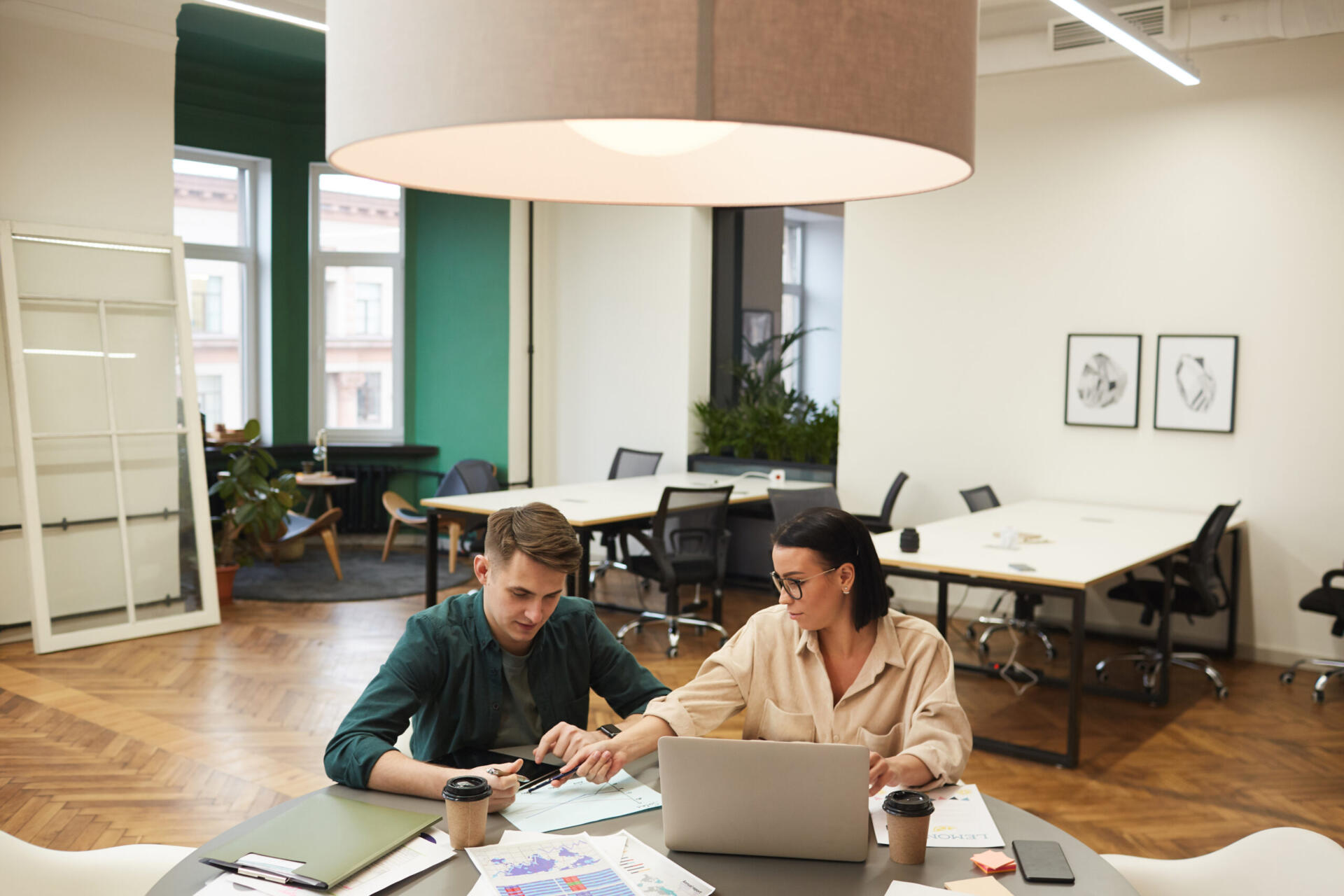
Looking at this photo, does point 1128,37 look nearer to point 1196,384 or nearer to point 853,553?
point 1196,384

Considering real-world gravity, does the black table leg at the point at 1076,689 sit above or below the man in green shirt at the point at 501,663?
below

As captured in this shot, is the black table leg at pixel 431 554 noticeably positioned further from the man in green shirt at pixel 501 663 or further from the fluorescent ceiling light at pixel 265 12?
the man in green shirt at pixel 501 663

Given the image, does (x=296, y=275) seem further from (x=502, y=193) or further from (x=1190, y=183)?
(x=502, y=193)

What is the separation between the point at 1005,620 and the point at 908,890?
549cm

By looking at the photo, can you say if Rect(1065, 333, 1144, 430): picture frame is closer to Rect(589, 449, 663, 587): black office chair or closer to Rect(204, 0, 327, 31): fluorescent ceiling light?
Rect(589, 449, 663, 587): black office chair

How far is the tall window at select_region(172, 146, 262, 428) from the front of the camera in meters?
9.83

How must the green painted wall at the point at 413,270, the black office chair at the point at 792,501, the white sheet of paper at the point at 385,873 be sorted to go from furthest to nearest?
1. the green painted wall at the point at 413,270
2. the black office chair at the point at 792,501
3. the white sheet of paper at the point at 385,873

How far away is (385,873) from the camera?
1712 mm

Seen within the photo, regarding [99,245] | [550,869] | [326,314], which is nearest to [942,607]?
[550,869]

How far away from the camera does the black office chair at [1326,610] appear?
18.8 feet

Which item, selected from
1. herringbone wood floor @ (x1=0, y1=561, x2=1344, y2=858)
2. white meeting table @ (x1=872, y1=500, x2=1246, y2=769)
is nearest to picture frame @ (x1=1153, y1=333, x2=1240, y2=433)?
white meeting table @ (x1=872, y1=500, x2=1246, y2=769)

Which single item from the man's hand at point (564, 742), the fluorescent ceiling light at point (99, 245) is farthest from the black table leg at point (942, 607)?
the fluorescent ceiling light at point (99, 245)

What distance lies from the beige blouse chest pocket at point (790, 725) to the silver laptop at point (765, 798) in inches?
22.0

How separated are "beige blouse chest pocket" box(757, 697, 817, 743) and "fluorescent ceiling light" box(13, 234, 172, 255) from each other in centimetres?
560
